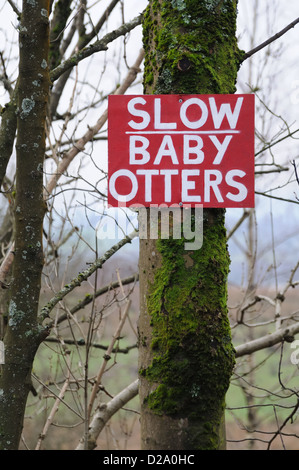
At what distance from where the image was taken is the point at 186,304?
1.41 meters

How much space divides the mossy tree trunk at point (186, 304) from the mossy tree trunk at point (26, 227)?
1.49ft

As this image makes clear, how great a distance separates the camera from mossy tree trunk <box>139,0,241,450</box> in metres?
1.39

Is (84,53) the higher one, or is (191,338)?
(84,53)

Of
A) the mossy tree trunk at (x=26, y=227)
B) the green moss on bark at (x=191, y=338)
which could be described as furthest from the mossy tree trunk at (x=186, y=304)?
the mossy tree trunk at (x=26, y=227)

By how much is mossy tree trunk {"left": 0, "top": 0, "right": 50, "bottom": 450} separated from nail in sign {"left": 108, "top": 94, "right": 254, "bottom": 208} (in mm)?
403

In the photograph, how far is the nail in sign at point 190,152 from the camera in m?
1.50

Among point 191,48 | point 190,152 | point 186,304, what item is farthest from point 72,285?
point 191,48

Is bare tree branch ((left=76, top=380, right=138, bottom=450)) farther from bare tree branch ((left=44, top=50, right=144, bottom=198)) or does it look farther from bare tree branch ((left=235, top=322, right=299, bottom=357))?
bare tree branch ((left=44, top=50, right=144, bottom=198))

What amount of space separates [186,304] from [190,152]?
1.45 ft

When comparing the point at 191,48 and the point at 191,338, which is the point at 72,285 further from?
the point at 191,48

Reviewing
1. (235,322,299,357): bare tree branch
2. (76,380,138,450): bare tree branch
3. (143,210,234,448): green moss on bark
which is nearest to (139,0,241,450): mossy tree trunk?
(143,210,234,448): green moss on bark
